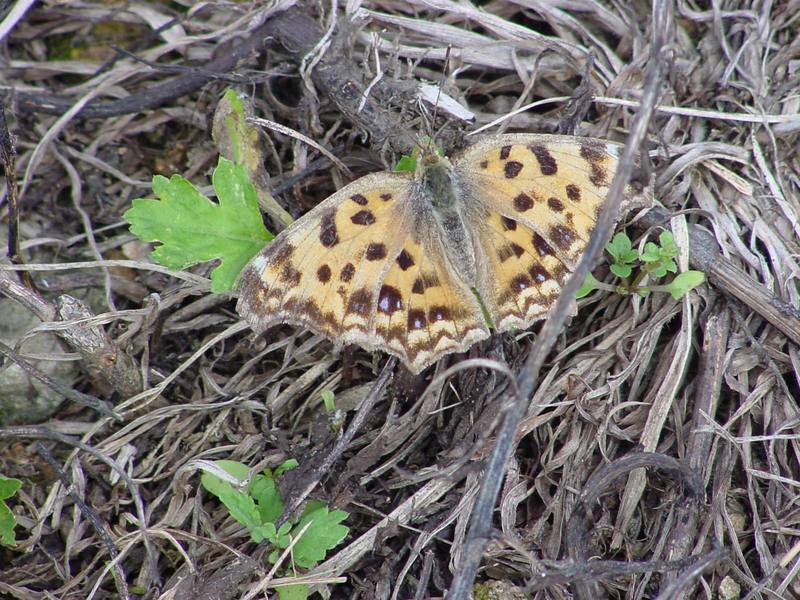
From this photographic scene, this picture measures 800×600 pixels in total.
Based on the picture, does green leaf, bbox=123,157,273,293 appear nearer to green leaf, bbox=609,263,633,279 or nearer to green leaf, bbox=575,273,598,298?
green leaf, bbox=575,273,598,298

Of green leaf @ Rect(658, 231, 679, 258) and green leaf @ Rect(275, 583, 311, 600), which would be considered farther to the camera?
green leaf @ Rect(658, 231, 679, 258)

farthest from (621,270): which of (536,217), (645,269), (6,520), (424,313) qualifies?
(6,520)

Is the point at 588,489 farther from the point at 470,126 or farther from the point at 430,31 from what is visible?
the point at 430,31

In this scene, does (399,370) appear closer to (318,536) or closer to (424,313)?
(424,313)

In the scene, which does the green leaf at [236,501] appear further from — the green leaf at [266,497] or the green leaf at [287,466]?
the green leaf at [287,466]

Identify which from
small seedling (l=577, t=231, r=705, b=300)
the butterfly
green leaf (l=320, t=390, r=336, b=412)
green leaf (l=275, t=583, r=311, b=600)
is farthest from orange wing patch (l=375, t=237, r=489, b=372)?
green leaf (l=275, t=583, r=311, b=600)

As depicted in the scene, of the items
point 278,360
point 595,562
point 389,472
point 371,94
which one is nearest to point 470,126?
point 371,94
